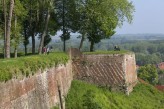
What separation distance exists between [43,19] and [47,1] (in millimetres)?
4260

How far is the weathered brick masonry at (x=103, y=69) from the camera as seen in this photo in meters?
32.5

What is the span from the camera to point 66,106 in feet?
91.4

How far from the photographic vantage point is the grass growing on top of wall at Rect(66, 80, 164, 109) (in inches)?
1106

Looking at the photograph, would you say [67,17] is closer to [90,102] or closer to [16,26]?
[16,26]

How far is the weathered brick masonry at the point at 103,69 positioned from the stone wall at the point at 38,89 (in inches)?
52.9

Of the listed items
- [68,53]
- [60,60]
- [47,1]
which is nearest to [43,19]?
[47,1]

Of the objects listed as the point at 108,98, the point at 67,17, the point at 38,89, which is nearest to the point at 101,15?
the point at 67,17

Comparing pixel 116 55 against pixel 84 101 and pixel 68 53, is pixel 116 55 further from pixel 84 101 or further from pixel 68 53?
pixel 84 101

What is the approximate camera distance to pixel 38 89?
23.2 m

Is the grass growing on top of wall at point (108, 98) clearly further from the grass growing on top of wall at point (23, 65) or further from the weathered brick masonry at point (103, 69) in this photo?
the grass growing on top of wall at point (23, 65)

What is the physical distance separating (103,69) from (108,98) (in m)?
2.89

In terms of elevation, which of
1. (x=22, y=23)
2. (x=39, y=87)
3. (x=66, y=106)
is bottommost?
(x=66, y=106)

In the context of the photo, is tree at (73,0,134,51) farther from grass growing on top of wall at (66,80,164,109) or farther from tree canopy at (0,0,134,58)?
grass growing on top of wall at (66,80,164,109)

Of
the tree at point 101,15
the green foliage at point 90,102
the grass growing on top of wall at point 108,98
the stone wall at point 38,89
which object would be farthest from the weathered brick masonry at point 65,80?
the tree at point 101,15
